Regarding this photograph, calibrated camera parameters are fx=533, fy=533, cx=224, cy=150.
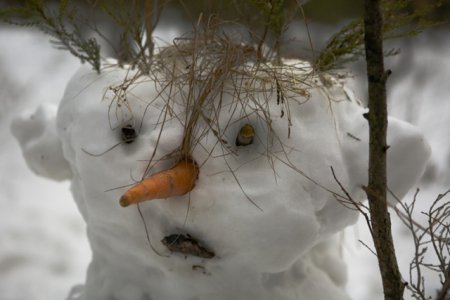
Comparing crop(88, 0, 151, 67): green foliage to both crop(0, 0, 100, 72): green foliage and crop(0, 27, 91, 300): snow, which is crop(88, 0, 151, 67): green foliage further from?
crop(0, 27, 91, 300): snow

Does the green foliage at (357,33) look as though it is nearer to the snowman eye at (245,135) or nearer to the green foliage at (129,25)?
the snowman eye at (245,135)

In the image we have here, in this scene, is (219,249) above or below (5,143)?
below

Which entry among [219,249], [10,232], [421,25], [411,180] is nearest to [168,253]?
[219,249]

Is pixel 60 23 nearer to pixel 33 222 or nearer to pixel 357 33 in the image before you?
pixel 357 33

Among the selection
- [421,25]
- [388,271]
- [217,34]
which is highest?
[421,25]

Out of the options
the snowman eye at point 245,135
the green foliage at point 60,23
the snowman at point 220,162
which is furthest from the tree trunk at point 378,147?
the green foliage at point 60,23

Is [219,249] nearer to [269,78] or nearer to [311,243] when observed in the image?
[311,243]

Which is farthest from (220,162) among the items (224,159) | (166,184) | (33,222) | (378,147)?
(33,222)

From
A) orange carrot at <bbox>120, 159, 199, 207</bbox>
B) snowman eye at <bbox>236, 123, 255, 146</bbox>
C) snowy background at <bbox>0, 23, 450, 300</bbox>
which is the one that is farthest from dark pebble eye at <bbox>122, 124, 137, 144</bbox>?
snowy background at <bbox>0, 23, 450, 300</bbox>
